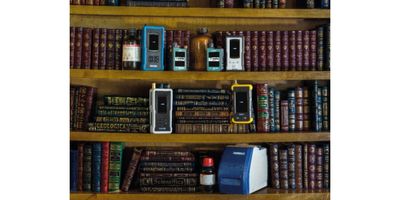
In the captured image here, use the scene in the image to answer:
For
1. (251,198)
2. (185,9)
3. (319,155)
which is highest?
(185,9)

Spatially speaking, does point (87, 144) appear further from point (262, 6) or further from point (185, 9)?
point (262, 6)

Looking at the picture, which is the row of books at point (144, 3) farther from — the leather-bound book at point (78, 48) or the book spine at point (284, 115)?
the book spine at point (284, 115)

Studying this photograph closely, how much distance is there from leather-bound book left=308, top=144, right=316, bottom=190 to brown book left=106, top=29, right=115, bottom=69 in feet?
3.62

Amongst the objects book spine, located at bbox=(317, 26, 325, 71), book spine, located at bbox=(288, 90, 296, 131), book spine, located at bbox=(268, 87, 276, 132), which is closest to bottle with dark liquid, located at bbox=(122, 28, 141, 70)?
book spine, located at bbox=(268, 87, 276, 132)

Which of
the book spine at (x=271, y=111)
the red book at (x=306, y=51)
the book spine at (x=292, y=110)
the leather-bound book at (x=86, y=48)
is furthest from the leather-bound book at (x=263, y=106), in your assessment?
the leather-bound book at (x=86, y=48)

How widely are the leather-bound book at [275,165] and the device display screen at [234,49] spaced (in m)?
0.51

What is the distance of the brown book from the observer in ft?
7.66

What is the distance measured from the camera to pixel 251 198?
2.27 meters

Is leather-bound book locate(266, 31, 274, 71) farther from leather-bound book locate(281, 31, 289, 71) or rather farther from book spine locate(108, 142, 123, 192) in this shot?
book spine locate(108, 142, 123, 192)

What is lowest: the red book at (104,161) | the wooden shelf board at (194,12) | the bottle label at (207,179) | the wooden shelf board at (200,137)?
the bottle label at (207,179)

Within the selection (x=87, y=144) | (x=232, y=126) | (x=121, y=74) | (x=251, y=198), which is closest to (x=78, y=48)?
(x=121, y=74)

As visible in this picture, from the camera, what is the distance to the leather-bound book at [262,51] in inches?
93.8

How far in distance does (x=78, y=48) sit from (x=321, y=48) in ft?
4.07
